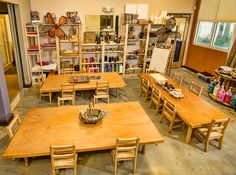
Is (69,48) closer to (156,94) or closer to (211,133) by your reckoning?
(156,94)

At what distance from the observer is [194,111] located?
3738 millimetres

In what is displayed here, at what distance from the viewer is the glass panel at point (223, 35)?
670 centimetres

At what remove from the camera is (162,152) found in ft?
11.4

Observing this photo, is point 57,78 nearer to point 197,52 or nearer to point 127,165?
point 127,165

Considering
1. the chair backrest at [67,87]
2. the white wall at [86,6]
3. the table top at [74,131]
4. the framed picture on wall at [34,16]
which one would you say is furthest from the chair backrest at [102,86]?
the framed picture on wall at [34,16]

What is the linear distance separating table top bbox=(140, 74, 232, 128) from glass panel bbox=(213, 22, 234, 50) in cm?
371

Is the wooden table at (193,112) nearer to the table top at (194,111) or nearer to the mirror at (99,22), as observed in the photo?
the table top at (194,111)

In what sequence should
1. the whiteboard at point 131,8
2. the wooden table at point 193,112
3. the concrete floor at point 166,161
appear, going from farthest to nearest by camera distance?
1. the whiteboard at point 131,8
2. the wooden table at point 193,112
3. the concrete floor at point 166,161

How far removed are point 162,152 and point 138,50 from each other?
4972mm

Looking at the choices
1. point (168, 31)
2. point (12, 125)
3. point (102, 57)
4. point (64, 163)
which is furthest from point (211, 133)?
point (102, 57)

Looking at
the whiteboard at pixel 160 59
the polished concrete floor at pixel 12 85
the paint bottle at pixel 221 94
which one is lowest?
the polished concrete floor at pixel 12 85

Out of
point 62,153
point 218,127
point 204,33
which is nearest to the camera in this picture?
point 62,153

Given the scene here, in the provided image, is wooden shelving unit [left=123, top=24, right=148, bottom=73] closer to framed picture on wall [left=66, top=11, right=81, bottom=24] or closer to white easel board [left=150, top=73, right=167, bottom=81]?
framed picture on wall [left=66, top=11, right=81, bottom=24]

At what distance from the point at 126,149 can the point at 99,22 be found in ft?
17.9
